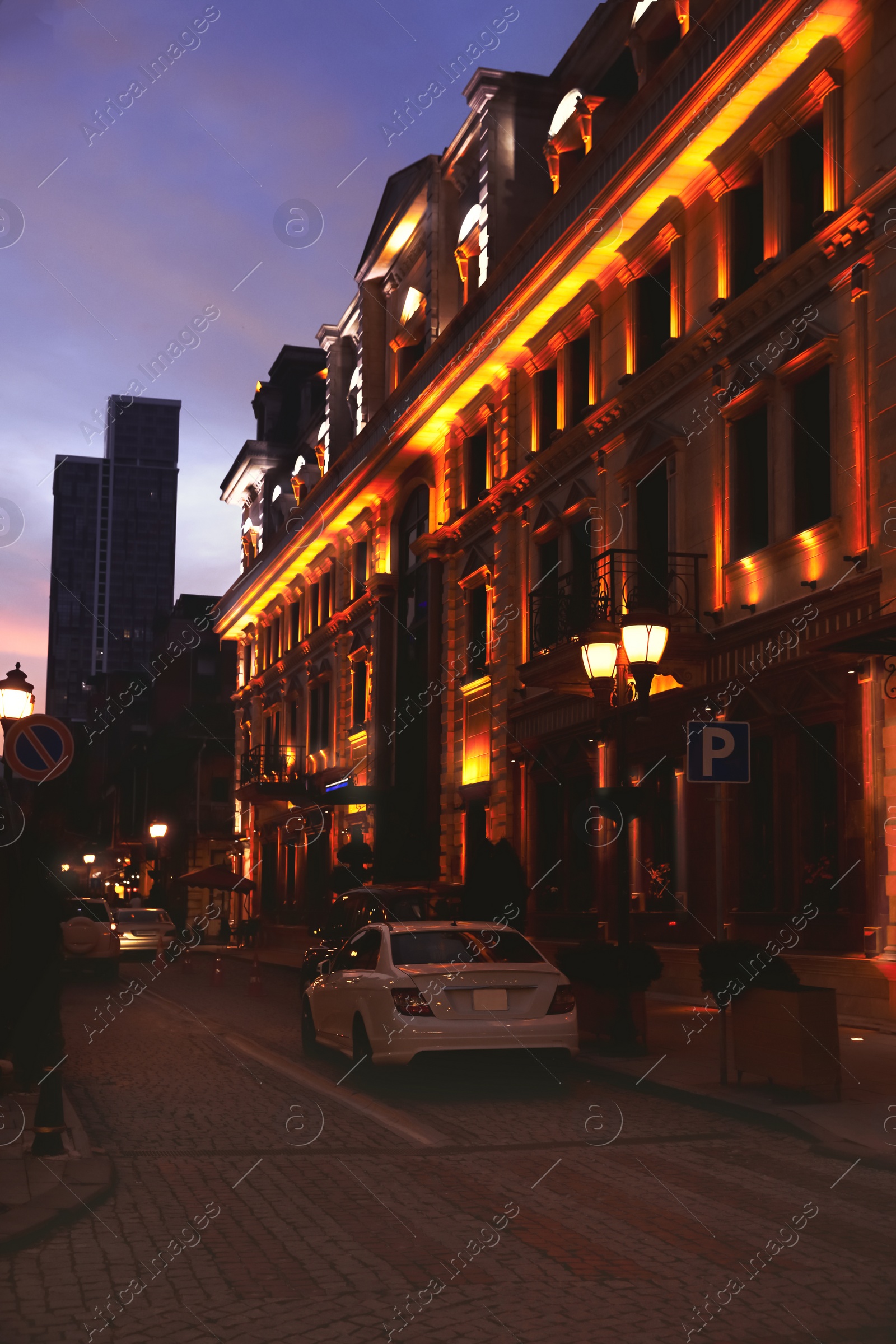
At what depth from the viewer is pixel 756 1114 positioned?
444 inches

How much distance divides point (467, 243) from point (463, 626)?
30.9 feet

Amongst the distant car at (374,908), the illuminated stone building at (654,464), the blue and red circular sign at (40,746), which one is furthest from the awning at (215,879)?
the blue and red circular sign at (40,746)

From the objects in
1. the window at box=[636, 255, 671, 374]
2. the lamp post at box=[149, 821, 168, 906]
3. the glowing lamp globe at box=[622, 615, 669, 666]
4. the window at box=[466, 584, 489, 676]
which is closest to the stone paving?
the glowing lamp globe at box=[622, 615, 669, 666]

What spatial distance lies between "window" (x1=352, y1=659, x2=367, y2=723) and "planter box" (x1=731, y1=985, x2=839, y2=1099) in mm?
33685

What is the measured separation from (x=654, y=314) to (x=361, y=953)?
1533 centimetres

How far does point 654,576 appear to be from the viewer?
78.8ft

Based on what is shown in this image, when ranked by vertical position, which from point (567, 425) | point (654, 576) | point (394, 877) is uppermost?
point (567, 425)

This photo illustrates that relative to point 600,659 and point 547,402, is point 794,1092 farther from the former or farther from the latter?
point 547,402

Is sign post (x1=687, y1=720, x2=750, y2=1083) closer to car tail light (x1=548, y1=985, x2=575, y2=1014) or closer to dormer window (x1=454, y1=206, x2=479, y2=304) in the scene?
car tail light (x1=548, y1=985, x2=575, y2=1014)

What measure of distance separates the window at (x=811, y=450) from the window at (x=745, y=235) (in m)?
2.58

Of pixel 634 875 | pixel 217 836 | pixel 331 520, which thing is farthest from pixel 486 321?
pixel 217 836

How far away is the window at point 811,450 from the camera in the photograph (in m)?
19.9

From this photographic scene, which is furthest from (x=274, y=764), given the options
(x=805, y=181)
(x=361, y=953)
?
(x=361, y=953)

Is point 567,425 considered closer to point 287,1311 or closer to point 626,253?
point 626,253
